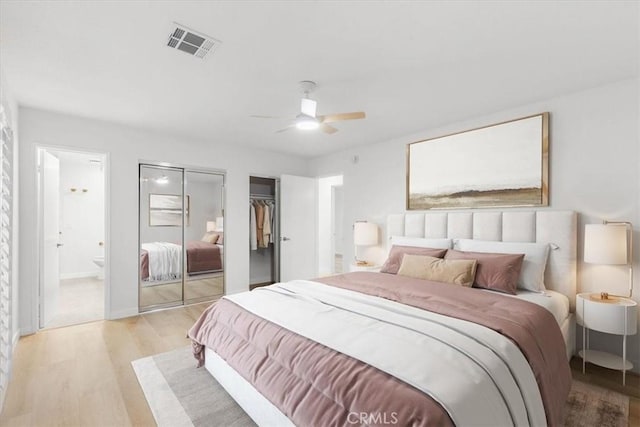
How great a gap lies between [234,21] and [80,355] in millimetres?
3272

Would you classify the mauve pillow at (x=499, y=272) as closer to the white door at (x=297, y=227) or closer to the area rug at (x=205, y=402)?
the area rug at (x=205, y=402)

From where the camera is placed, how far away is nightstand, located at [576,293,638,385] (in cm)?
238

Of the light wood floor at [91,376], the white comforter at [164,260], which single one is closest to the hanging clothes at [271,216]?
the white comforter at [164,260]

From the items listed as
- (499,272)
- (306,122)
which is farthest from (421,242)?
(306,122)

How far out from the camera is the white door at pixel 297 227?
548cm

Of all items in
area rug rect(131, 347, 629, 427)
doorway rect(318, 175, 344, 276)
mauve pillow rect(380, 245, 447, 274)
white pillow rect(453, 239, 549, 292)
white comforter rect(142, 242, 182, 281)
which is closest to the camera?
area rug rect(131, 347, 629, 427)

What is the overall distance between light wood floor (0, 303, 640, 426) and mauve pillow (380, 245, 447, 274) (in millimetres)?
1512

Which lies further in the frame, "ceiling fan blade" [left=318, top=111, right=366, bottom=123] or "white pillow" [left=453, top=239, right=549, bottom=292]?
"white pillow" [left=453, top=239, right=549, bottom=292]

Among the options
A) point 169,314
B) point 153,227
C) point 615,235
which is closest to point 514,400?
point 615,235

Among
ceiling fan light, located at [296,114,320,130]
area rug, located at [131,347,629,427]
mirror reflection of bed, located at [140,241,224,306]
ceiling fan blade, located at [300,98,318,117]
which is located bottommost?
area rug, located at [131,347,629,427]

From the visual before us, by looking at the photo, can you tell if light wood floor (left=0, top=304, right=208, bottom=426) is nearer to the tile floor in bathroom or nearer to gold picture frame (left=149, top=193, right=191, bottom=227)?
the tile floor in bathroom

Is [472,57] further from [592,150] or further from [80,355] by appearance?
[80,355]

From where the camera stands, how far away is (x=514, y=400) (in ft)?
4.55

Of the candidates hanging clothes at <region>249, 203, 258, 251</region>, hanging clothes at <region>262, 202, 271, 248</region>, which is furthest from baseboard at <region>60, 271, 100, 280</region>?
hanging clothes at <region>262, 202, 271, 248</region>
